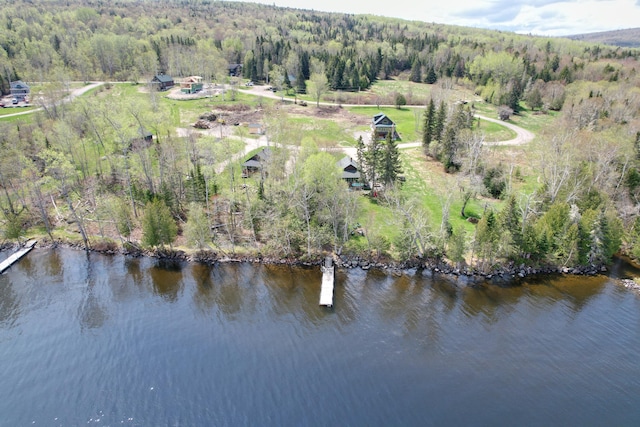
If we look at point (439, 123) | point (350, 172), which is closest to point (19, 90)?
point (350, 172)

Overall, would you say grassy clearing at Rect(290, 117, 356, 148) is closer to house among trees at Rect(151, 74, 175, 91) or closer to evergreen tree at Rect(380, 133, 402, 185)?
evergreen tree at Rect(380, 133, 402, 185)

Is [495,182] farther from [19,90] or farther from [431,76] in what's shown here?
[19,90]

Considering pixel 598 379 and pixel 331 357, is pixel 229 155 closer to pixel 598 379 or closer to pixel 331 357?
pixel 331 357

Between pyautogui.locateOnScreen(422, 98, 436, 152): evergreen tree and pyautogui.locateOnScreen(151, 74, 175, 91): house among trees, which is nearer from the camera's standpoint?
pyautogui.locateOnScreen(422, 98, 436, 152): evergreen tree

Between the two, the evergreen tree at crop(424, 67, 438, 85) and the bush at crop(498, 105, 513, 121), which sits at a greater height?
the evergreen tree at crop(424, 67, 438, 85)

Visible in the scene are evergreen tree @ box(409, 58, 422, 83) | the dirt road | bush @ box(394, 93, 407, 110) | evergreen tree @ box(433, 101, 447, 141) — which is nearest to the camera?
evergreen tree @ box(433, 101, 447, 141)

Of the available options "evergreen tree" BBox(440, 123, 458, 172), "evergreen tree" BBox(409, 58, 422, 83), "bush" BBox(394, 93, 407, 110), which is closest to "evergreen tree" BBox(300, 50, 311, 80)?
"bush" BBox(394, 93, 407, 110)

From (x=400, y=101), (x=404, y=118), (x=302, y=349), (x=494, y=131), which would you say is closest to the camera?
(x=302, y=349)
